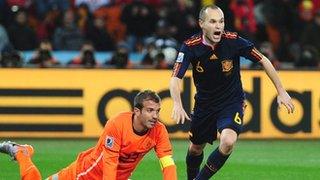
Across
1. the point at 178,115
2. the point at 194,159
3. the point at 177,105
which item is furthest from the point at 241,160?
the point at 178,115

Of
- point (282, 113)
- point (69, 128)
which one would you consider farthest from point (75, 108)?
point (282, 113)

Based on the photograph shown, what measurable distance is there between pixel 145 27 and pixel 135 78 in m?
3.66

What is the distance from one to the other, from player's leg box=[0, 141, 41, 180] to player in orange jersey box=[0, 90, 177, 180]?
1.56 feet

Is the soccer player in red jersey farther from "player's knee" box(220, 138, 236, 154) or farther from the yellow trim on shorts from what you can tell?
the yellow trim on shorts

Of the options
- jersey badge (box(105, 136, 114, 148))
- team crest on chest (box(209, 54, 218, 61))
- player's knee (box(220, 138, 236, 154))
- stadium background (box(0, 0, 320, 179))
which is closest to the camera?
jersey badge (box(105, 136, 114, 148))

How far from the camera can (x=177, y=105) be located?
9797mm

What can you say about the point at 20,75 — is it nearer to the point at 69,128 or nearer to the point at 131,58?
the point at 69,128

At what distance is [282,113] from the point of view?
1681cm

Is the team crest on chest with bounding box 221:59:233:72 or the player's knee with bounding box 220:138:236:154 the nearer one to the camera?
the player's knee with bounding box 220:138:236:154

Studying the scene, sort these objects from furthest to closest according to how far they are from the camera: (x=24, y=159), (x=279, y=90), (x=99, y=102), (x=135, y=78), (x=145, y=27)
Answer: (x=145, y=27)
(x=135, y=78)
(x=99, y=102)
(x=24, y=159)
(x=279, y=90)

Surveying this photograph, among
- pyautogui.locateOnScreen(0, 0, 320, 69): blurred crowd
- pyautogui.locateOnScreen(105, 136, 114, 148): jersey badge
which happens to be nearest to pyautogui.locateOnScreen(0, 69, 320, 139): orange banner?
pyautogui.locateOnScreen(0, 0, 320, 69): blurred crowd

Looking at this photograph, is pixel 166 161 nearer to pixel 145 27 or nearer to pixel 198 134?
pixel 198 134

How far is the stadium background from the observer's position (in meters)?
14.7

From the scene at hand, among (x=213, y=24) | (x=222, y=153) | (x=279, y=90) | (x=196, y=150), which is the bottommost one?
(x=196, y=150)
